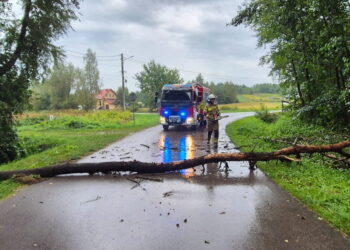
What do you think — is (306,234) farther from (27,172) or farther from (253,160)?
(27,172)

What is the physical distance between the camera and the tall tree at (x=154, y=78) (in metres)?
51.8

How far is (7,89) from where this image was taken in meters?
13.1

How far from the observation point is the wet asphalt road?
355 cm

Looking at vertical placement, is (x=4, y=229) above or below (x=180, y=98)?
below

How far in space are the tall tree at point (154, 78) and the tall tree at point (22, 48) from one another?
37.5 meters

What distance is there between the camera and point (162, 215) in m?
4.42

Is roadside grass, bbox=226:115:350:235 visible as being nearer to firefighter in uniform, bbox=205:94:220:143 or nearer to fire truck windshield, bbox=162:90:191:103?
firefighter in uniform, bbox=205:94:220:143

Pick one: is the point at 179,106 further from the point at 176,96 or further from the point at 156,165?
the point at 156,165

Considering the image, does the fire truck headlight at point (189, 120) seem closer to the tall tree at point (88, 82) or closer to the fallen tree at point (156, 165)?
the fallen tree at point (156, 165)

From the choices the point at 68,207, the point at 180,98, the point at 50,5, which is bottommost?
the point at 68,207

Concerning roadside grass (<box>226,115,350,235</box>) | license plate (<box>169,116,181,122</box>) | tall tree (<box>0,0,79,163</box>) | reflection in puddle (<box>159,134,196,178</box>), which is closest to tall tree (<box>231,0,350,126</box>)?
roadside grass (<box>226,115,350,235</box>)

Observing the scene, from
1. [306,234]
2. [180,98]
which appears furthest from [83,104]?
[306,234]

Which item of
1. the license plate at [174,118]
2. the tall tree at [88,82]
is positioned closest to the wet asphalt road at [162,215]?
the license plate at [174,118]

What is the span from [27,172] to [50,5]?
957 centimetres
